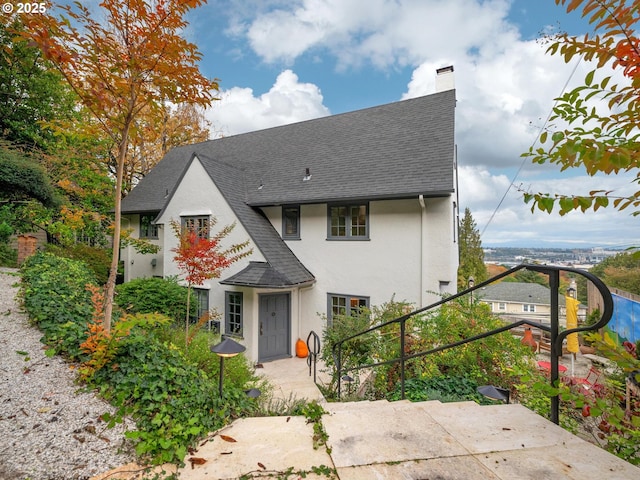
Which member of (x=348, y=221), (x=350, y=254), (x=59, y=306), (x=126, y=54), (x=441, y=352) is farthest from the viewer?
(x=348, y=221)

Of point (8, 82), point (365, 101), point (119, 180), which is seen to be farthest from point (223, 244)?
point (8, 82)

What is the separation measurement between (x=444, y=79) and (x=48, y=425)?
46.2 feet

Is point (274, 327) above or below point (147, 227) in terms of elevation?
below

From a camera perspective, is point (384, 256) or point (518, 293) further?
point (518, 293)

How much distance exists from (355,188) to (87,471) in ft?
29.5

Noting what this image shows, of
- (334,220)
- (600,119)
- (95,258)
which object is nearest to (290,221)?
(334,220)

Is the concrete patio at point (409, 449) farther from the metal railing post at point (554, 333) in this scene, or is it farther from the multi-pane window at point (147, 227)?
the multi-pane window at point (147, 227)

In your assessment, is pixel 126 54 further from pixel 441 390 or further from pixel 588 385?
pixel 588 385

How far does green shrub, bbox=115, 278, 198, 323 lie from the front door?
2.44 meters

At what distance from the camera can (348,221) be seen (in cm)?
1024

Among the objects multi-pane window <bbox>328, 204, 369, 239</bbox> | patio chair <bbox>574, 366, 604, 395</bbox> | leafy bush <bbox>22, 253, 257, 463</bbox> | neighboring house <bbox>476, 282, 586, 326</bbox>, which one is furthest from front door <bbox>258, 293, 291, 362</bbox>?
neighboring house <bbox>476, 282, 586, 326</bbox>

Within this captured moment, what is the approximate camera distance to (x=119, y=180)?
4.51 metres

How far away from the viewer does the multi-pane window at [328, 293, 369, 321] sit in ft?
32.1

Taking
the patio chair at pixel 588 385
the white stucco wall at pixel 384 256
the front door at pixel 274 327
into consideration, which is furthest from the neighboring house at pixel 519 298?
the patio chair at pixel 588 385
